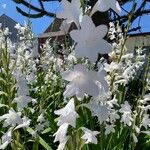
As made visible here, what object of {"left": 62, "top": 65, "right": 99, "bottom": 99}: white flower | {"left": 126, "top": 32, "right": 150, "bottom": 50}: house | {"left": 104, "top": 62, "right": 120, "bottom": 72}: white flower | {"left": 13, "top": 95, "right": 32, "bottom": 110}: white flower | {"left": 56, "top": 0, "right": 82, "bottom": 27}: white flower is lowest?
{"left": 126, "top": 32, "right": 150, "bottom": 50}: house

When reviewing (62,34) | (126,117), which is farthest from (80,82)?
(62,34)

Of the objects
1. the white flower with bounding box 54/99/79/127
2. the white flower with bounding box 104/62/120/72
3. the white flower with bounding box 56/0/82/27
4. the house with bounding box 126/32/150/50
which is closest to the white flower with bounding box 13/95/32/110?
the white flower with bounding box 104/62/120/72

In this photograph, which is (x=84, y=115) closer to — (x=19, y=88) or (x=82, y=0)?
(x=19, y=88)

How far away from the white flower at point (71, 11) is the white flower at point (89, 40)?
6 cm

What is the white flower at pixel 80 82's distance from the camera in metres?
1.34

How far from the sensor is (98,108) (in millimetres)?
1449

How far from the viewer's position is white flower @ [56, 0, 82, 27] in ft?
4.51

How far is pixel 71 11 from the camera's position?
4.53ft

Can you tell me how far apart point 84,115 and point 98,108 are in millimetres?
2100

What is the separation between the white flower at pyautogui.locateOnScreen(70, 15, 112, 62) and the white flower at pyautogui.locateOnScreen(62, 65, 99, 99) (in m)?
0.05

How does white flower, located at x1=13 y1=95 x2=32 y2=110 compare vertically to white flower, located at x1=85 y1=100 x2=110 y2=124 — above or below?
below

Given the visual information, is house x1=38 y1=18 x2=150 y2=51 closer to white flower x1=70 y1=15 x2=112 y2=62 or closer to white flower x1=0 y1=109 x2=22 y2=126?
white flower x1=70 y1=15 x2=112 y2=62

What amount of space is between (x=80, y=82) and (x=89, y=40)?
0.11 metres

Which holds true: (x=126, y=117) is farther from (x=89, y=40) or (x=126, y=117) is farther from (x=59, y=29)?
(x=89, y=40)
